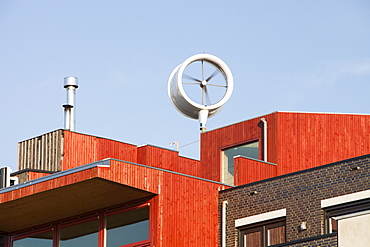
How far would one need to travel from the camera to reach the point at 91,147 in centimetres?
3384

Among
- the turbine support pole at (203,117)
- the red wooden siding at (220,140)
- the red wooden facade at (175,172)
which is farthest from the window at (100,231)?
the turbine support pole at (203,117)

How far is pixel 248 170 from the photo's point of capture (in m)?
31.6

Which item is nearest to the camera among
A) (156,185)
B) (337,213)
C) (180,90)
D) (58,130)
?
(337,213)

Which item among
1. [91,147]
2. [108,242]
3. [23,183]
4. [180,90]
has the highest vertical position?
[180,90]

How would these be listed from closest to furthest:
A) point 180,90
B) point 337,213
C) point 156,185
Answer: point 337,213 → point 156,185 → point 180,90

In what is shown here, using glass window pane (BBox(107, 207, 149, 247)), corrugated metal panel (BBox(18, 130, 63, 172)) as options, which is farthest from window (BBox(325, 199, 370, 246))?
corrugated metal panel (BBox(18, 130, 63, 172))

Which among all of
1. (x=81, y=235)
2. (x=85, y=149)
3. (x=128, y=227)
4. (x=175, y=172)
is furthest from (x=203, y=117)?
(x=128, y=227)

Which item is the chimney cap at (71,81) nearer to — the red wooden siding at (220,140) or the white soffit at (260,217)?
the red wooden siding at (220,140)

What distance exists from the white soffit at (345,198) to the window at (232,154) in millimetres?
8721

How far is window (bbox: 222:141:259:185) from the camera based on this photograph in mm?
35125

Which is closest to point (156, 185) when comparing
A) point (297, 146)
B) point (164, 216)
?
point (164, 216)

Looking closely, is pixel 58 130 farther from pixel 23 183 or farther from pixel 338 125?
pixel 338 125

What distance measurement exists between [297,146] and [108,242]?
29.4 feet

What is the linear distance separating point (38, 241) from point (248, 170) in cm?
720
